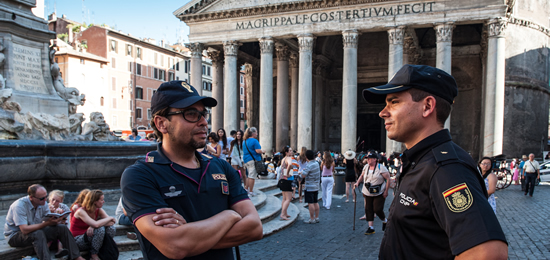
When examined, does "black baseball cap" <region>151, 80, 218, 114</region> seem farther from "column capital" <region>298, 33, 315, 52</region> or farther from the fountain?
"column capital" <region>298, 33, 315, 52</region>

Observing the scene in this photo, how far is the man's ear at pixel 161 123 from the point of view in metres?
1.96

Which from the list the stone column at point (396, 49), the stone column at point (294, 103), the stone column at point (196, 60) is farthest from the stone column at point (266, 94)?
the stone column at point (396, 49)

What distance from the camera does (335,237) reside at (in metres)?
7.22

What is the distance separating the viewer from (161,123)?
198cm

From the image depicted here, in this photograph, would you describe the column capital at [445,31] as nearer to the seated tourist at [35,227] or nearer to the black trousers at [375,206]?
the black trousers at [375,206]

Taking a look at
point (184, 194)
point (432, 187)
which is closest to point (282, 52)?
point (184, 194)

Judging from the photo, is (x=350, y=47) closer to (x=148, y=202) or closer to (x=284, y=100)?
(x=284, y=100)

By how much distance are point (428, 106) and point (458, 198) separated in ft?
1.49

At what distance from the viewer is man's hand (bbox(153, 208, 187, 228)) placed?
1624mm

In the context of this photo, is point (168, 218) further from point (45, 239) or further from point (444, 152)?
point (45, 239)

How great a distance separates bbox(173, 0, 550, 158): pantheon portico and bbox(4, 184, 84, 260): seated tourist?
58.8ft

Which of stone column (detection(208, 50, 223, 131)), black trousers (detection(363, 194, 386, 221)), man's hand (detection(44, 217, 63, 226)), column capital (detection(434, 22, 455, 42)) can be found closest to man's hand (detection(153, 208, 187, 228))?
man's hand (detection(44, 217, 63, 226))

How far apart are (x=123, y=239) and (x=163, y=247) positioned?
14.0 ft

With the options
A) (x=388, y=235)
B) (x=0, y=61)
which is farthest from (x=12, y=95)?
(x=388, y=235)
